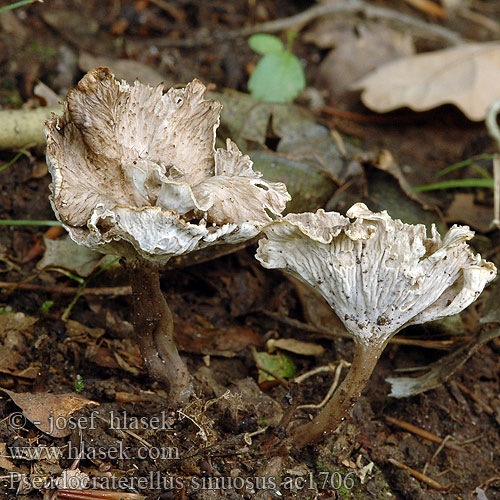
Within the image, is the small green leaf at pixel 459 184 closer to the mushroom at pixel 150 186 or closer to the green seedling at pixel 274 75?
the green seedling at pixel 274 75

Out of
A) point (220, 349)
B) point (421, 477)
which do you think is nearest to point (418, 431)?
point (421, 477)

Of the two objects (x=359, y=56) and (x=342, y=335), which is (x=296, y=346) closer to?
(x=342, y=335)

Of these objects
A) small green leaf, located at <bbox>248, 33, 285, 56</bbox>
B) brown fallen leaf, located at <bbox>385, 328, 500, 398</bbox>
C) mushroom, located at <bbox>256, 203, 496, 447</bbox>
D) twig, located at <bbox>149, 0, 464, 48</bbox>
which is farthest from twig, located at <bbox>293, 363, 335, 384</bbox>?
twig, located at <bbox>149, 0, 464, 48</bbox>

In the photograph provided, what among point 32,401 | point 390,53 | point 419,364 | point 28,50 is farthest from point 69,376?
point 390,53

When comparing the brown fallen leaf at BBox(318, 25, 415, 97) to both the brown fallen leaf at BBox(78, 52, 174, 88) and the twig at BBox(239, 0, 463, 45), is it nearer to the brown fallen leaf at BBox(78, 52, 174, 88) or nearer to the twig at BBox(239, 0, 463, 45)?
the twig at BBox(239, 0, 463, 45)

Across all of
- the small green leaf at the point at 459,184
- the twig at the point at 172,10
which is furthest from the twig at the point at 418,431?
the twig at the point at 172,10

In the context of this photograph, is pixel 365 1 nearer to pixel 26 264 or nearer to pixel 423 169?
pixel 423 169

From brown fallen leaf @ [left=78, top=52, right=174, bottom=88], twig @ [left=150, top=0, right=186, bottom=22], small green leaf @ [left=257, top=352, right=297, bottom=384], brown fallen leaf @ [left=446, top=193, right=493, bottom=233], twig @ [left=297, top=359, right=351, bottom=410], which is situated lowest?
small green leaf @ [left=257, top=352, right=297, bottom=384]
